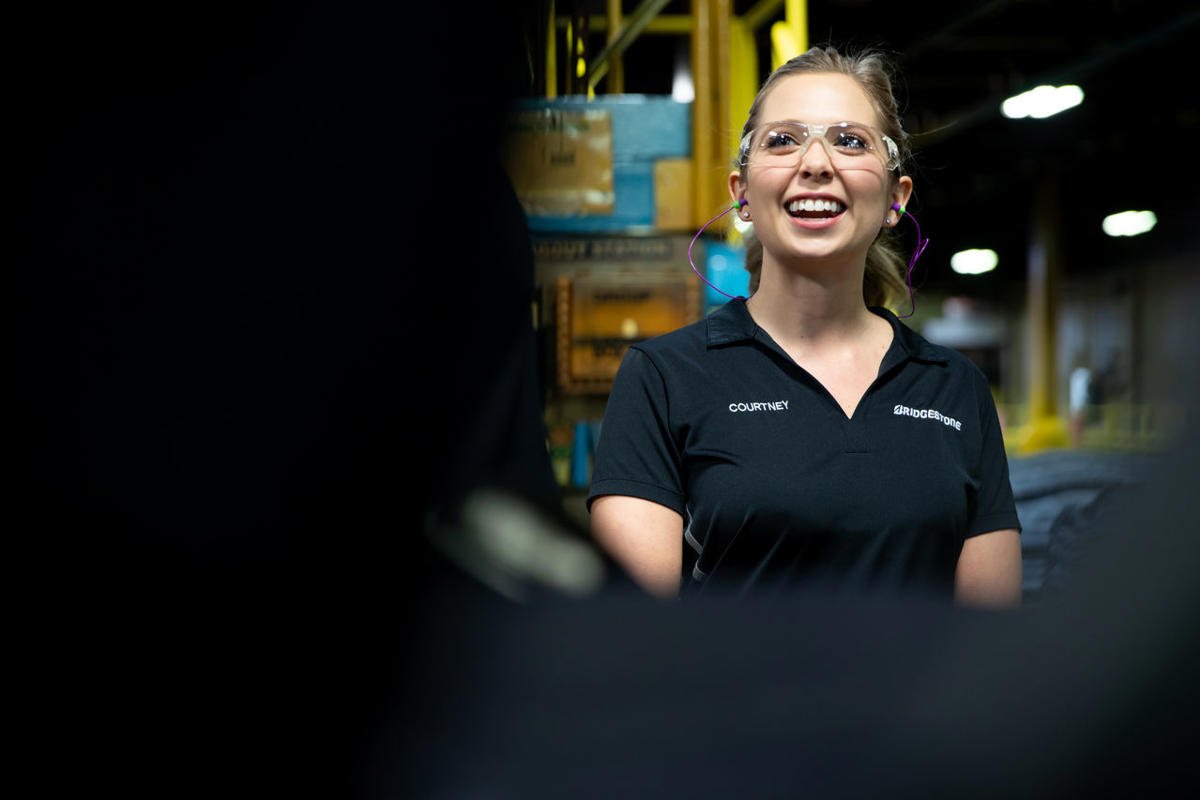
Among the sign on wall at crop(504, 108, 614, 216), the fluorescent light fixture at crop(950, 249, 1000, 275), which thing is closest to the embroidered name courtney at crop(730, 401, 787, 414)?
the sign on wall at crop(504, 108, 614, 216)

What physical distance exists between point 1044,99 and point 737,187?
794cm

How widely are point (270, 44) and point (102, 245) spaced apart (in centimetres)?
5

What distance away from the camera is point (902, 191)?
0.90 metres

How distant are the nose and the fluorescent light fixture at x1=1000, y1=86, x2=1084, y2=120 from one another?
7784 mm

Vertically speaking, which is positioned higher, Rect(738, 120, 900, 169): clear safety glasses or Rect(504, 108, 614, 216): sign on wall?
Rect(738, 120, 900, 169): clear safety glasses

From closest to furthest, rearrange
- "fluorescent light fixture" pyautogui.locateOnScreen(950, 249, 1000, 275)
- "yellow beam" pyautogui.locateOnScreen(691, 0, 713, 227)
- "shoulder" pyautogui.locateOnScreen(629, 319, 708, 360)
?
"yellow beam" pyautogui.locateOnScreen(691, 0, 713, 227) < "shoulder" pyautogui.locateOnScreen(629, 319, 708, 360) < "fluorescent light fixture" pyautogui.locateOnScreen(950, 249, 1000, 275)

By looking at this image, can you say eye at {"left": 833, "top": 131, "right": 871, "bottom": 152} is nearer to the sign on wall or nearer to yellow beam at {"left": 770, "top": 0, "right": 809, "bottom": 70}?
the sign on wall

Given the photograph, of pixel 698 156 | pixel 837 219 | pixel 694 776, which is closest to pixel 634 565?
pixel 694 776

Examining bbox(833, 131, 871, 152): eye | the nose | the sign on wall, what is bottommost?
the sign on wall

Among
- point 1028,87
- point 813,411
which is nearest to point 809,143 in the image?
point 813,411

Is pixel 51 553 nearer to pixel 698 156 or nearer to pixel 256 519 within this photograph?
pixel 256 519

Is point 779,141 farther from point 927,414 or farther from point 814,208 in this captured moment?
point 927,414

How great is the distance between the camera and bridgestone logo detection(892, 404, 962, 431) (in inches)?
36.7

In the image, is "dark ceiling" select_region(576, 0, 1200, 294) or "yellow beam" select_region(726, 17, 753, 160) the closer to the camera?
"yellow beam" select_region(726, 17, 753, 160)
